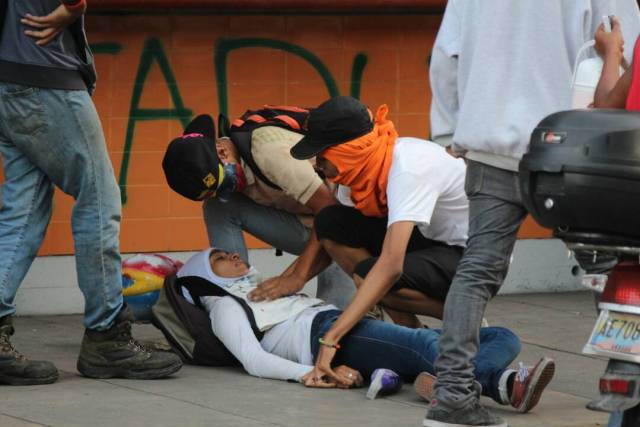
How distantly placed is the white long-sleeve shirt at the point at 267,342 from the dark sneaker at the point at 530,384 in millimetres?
945

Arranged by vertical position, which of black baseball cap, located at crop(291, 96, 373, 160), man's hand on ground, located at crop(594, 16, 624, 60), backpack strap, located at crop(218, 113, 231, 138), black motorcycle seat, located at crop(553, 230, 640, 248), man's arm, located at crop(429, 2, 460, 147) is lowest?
backpack strap, located at crop(218, 113, 231, 138)

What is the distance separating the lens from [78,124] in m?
5.88

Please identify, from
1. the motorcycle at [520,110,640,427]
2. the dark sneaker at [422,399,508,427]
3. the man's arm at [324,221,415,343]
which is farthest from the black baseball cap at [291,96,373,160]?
the motorcycle at [520,110,640,427]

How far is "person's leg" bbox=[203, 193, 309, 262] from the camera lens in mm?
7121

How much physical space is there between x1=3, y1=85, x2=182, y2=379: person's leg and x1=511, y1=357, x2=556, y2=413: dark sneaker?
4.77 feet

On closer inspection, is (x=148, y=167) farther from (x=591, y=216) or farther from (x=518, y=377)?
(x=591, y=216)

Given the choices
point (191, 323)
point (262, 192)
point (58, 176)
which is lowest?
point (191, 323)

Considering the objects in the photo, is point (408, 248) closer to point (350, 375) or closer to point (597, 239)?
point (350, 375)

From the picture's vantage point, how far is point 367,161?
6027 millimetres

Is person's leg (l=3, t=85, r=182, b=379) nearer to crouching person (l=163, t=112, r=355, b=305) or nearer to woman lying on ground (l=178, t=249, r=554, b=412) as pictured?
woman lying on ground (l=178, t=249, r=554, b=412)

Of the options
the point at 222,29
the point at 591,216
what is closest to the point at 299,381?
the point at 591,216

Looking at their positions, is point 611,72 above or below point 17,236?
above

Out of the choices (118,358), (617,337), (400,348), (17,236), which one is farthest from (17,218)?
(617,337)

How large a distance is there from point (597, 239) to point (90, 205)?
2.36 m
